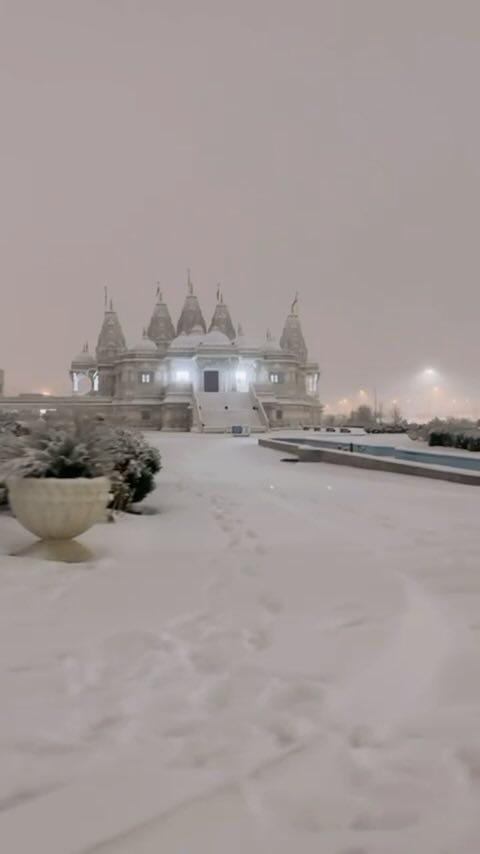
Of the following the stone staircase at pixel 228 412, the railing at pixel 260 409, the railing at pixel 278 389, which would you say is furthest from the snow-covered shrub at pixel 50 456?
the railing at pixel 278 389

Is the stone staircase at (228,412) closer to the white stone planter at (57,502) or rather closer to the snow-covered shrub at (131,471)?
the snow-covered shrub at (131,471)

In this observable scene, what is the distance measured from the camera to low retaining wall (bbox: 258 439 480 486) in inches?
539

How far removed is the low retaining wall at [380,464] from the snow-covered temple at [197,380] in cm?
2888

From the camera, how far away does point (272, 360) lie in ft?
196

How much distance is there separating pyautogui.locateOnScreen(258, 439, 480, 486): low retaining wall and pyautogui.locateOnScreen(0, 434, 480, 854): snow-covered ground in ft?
23.3

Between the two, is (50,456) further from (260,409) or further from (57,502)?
(260,409)

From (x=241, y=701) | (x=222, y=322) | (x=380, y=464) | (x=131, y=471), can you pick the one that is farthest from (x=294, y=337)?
(x=241, y=701)

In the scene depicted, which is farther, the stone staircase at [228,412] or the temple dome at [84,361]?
the temple dome at [84,361]

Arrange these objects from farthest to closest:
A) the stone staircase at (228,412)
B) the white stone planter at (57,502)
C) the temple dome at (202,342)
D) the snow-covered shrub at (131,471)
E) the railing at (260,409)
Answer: the temple dome at (202,342) → the railing at (260,409) → the stone staircase at (228,412) → the snow-covered shrub at (131,471) → the white stone planter at (57,502)

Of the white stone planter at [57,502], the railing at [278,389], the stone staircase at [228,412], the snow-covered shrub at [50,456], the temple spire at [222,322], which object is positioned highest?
the temple spire at [222,322]

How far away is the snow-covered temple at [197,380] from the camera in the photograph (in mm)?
54250

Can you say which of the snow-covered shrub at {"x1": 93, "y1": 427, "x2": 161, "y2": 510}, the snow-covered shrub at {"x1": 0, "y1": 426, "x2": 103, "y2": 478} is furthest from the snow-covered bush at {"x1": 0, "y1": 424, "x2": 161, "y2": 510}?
the snow-covered shrub at {"x1": 93, "y1": 427, "x2": 161, "y2": 510}

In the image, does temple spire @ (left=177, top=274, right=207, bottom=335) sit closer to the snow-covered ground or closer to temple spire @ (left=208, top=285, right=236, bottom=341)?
temple spire @ (left=208, top=285, right=236, bottom=341)

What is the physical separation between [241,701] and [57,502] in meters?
3.48
